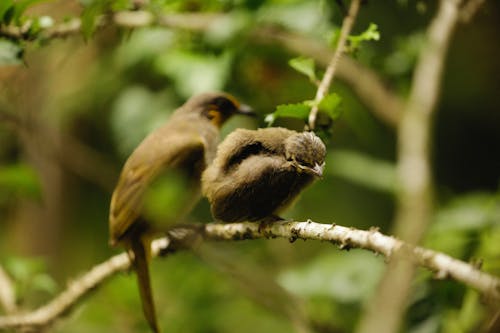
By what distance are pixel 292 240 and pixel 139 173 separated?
0.96 metres

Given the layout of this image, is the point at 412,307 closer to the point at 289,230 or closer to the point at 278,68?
the point at 289,230

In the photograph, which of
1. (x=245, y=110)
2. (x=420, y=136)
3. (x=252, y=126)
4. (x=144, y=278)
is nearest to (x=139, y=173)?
(x=144, y=278)

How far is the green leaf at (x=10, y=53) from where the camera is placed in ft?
6.82

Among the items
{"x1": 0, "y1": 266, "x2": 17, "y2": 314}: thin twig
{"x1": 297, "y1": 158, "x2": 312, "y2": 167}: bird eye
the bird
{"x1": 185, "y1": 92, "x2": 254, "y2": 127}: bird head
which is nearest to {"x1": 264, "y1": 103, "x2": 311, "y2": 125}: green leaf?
{"x1": 297, "y1": 158, "x2": 312, "y2": 167}: bird eye

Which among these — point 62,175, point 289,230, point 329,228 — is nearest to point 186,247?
point 289,230

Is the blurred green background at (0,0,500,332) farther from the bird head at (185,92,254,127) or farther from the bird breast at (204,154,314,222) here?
the bird breast at (204,154,314,222)

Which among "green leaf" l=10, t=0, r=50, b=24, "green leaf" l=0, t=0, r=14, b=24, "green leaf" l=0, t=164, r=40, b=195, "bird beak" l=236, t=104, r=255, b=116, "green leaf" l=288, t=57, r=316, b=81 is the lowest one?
"green leaf" l=0, t=164, r=40, b=195

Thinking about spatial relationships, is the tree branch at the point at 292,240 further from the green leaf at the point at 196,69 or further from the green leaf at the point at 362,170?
the green leaf at the point at 362,170

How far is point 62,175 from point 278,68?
269 cm

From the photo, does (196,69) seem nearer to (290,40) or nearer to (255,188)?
(290,40)

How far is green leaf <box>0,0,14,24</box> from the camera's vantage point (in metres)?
2.05

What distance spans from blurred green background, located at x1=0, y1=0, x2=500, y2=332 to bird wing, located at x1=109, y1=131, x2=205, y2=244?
13.0 inches

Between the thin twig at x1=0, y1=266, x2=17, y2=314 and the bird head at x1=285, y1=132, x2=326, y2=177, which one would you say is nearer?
the bird head at x1=285, y1=132, x2=326, y2=177

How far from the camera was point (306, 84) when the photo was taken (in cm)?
328
